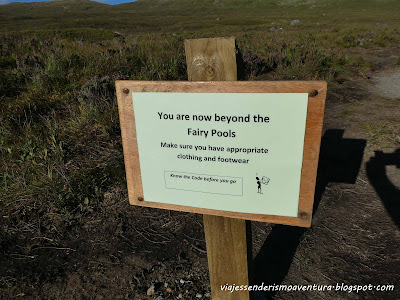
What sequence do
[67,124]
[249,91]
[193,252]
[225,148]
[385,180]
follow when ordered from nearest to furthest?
1. [249,91]
2. [225,148]
3. [193,252]
4. [385,180]
5. [67,124]

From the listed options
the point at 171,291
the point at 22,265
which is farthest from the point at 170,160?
the point at 22,265

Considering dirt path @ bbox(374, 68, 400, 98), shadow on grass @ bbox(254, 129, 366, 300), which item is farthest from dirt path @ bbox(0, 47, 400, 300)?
dirt path @ bbox(374, 68, 400, 98)

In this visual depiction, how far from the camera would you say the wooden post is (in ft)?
4.30

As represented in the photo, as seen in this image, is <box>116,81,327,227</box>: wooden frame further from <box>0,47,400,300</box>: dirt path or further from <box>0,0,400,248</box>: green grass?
<box>0,0,400,248</box>: green grass

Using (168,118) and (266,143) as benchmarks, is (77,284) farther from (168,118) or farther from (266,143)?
(266,143)

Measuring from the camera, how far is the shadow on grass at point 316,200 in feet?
7.52

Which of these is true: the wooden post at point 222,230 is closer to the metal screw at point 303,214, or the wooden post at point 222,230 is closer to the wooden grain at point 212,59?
the wooden grain at point 212,59

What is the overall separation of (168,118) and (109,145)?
99.9 inches

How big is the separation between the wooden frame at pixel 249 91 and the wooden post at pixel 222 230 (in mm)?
95

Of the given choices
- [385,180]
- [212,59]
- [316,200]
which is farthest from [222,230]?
[385,180]

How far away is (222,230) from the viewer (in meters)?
1.60

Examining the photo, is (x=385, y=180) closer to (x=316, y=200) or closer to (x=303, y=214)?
(x=316, y=200)

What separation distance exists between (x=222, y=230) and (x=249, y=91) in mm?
792

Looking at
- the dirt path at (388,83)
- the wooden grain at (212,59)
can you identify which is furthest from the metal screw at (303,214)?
the dirt path at (388,83)
